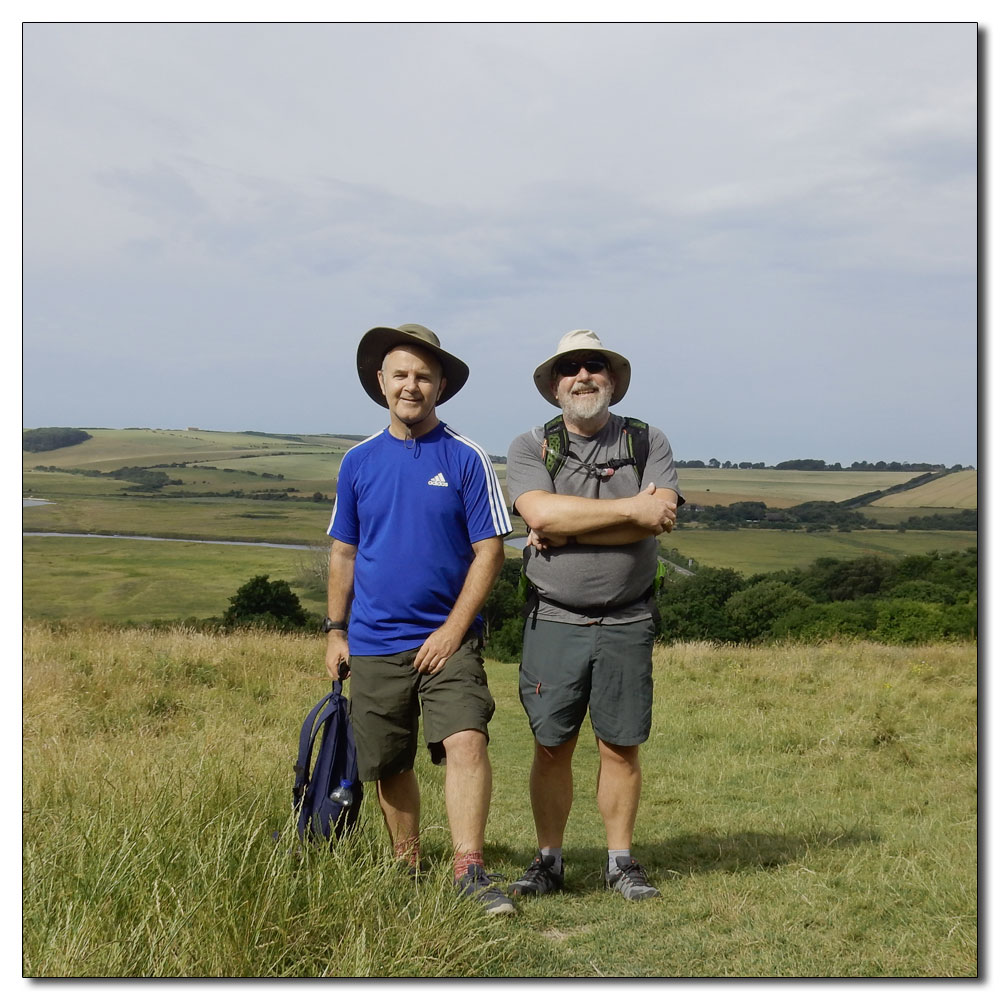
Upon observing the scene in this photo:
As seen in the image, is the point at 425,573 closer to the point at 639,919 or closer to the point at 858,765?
the point at 639,919

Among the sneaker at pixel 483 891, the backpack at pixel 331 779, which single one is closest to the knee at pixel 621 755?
the sneaker at pixel 483 891

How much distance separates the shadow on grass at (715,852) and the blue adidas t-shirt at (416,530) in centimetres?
176

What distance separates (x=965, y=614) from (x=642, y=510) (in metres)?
24.1

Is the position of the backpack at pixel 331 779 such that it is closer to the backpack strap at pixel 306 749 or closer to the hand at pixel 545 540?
the backpack strap at pixel 306 749

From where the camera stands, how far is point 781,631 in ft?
98.9

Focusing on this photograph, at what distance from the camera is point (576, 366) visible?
14.0ft

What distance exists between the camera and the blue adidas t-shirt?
3959 millimetres

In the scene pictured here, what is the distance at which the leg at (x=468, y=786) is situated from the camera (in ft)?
12.7

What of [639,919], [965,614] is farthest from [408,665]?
[965,614]

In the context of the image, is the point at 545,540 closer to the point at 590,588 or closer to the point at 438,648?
the point at 590,588

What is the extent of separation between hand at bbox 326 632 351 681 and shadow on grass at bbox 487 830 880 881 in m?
1.56

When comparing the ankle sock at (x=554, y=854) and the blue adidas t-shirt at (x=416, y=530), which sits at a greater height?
the blue adidas t-shirt at (x=416, y=530)

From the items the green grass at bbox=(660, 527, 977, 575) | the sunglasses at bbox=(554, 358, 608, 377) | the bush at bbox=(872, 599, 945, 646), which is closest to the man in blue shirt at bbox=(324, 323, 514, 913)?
the sunglasses at bbox=(554, 358, 608, 377)

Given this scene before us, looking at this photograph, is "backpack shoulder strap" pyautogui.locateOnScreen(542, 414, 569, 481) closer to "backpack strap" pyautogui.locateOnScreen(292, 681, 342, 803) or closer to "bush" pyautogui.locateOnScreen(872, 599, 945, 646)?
"backpack strap" pyautogui.locateOnScreen(292, 681, 342, 803)
